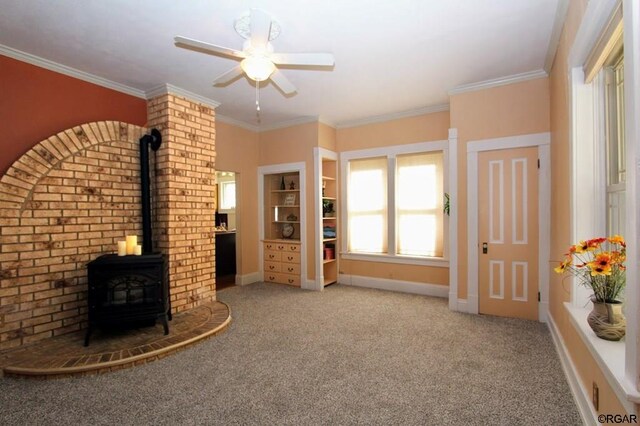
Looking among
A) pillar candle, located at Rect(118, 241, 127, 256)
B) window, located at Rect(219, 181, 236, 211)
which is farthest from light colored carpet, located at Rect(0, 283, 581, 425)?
window, located at Rect(219, 181, 236, 211)

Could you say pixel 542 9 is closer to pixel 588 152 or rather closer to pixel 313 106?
pixel 588 152

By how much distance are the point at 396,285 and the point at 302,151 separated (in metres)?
2.64

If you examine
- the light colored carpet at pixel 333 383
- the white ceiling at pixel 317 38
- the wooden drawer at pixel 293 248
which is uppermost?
the white ceiling at pixel 317 38

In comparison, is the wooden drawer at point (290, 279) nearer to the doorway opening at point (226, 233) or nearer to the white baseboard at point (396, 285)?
the white baseboard at point (396, 285)

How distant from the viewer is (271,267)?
218 inches

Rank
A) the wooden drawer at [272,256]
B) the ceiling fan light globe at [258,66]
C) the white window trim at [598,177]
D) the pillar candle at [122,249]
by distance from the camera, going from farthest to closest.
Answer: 1. the wooden drawer at [272,256]
2. the pillar candle at [122,249]
3. the ceiling fan light globe at [258,66]
4. the white window trim at [598,177]

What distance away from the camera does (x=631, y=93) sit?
4.02 ft

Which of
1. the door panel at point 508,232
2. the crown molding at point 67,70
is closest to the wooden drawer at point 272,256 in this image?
the crown molding at point 67,70

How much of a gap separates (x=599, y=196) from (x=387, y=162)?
310cm

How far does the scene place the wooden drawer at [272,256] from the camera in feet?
17.9

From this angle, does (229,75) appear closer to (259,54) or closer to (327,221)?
(259,54)

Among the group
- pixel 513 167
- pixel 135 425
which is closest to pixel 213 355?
pixel 135 425

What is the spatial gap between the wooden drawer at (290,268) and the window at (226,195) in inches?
113

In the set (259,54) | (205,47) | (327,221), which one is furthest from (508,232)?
(205,47)
